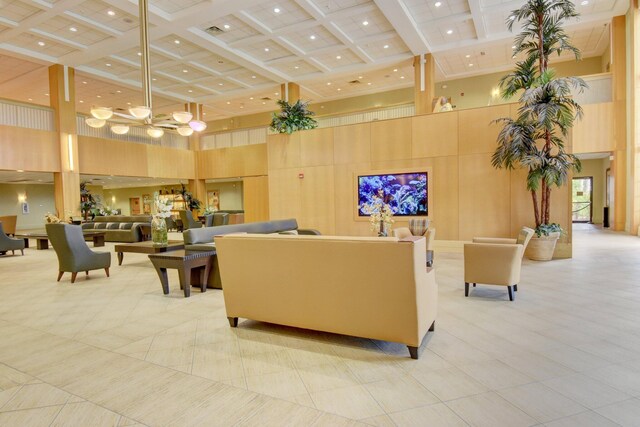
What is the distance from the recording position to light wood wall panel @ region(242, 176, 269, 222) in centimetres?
1321

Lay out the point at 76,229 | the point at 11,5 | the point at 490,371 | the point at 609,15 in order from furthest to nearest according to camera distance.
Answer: the point at 609,15
the point at 11,5
the point at 76,229
the point at 490,371

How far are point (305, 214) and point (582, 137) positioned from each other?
817 cm

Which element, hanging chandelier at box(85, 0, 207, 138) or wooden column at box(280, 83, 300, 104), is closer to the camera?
hanging chandelier at box(85, 0, 207, 138)

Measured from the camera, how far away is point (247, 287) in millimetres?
3336

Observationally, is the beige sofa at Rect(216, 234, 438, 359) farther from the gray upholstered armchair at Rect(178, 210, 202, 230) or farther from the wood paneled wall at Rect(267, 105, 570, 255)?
the gray upholstered armchair at Rect(178, 210, 202, 230)

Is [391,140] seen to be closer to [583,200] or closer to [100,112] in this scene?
[100,112]

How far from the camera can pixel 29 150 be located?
10172mm

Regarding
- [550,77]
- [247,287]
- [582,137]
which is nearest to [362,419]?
[247,287]

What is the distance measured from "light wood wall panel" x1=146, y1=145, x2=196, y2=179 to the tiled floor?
9.84 m

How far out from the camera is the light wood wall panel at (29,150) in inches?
384

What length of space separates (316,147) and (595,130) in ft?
26.0

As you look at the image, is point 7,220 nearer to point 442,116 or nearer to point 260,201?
point 260,201

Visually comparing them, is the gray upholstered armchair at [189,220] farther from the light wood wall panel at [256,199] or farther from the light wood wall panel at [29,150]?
the light wood wall panel at [29,150]

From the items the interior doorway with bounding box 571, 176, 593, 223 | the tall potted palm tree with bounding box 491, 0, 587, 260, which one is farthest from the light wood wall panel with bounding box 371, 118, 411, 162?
the interior doorway with bounding box 571, 176, 593, 223
